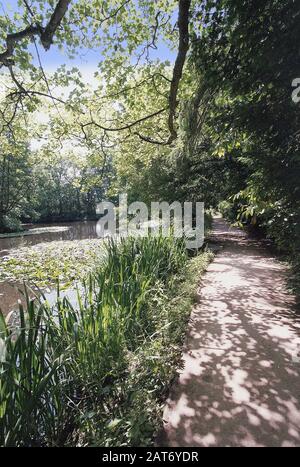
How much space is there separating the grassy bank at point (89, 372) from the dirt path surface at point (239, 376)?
0.66ft

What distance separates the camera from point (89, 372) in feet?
7.30

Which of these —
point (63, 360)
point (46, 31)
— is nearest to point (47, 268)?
point (46, 31)

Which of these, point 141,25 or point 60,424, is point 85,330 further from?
point 141,25

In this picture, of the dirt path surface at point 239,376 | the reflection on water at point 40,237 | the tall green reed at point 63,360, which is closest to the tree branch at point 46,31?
the tall green reed at point 63,360

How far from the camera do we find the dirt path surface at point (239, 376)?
1.87m

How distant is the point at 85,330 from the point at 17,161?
25.7 m

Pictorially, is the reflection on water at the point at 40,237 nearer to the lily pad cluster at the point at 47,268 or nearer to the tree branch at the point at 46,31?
the lily pad cluster at the point at 47,268

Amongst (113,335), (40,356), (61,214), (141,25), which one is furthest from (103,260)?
(61,214)

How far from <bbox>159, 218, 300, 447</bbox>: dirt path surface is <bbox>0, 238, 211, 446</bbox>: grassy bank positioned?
20cm

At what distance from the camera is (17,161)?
24.2 m

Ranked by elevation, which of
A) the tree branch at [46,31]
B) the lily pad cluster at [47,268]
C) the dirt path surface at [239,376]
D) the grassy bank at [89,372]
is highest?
the tree branch at [46,31]

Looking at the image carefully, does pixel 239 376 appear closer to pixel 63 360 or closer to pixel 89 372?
pixel 89 372

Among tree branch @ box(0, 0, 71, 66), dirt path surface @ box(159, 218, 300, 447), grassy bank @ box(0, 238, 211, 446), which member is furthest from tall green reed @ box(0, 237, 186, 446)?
tree branch @ box(0, 0, 71, 66)

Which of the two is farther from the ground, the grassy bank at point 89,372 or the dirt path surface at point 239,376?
the grassy bank at point 89,372
